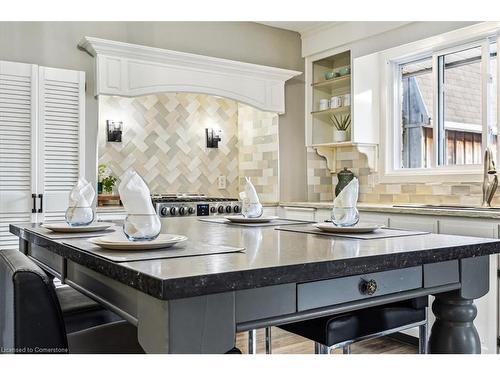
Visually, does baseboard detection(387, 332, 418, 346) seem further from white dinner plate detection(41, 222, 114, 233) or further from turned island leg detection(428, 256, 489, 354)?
white dinner plate detection(41, 222, 114, 233)

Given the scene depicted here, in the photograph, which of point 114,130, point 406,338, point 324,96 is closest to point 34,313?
point 406,338

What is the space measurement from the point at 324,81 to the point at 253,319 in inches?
147

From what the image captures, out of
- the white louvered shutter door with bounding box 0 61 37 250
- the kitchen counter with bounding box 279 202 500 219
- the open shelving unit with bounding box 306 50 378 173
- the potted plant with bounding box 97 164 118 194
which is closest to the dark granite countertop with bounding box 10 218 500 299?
the kitchen counter with bounding box 279 202 500 219

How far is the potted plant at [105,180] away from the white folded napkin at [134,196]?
109 inches

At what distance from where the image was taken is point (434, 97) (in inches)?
153

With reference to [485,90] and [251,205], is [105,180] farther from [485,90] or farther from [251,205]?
[485,90]

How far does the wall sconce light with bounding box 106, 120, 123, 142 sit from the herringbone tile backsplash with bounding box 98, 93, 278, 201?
0.13 feet

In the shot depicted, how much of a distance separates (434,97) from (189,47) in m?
2.03

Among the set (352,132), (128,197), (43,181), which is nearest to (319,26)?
(352,132)

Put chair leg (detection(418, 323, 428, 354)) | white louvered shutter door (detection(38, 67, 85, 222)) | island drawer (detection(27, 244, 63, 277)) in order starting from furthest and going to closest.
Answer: white louvered shutter door (detection(38, 67, 85, 222)), chair leg (detection(418, 323, 428, 354)), island drawer (detection(27, 244, 63, 277))

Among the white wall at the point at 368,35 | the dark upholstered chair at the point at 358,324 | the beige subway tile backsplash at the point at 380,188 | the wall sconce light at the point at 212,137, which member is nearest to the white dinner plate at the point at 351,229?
the dark upholstered chair at the point at 358,324

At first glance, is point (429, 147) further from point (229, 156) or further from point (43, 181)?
point (43, 181)

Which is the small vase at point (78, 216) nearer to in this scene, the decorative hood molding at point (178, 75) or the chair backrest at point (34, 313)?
the chair backrest at point (34, 313)

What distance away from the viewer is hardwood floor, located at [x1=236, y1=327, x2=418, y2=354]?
3.11m
